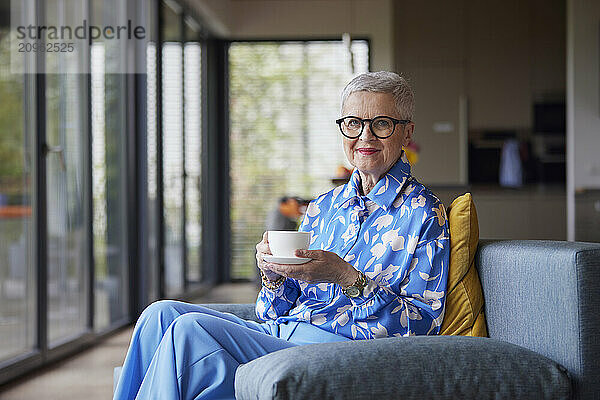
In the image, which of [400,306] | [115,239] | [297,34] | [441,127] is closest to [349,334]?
[400,306]

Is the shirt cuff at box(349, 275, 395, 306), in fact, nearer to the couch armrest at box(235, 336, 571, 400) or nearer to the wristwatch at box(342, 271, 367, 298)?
the wristwatch at box(342, 271, 367, 298)

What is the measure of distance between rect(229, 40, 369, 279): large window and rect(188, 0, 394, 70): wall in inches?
5.0

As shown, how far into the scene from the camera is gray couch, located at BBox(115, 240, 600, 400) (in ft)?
4.48

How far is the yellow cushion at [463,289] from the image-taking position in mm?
1762

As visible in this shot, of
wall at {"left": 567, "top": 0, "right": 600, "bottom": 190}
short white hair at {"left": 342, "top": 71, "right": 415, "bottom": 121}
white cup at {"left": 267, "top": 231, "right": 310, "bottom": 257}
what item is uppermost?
wall at {"left": 567, "top": 0, "right": 600, "bottom": 190}

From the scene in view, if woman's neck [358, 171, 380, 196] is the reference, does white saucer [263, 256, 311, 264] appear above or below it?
below

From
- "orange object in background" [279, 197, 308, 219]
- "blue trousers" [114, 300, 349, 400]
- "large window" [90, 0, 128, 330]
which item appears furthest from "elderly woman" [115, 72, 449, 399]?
"orange object in background" [279, 197, 308, 219]

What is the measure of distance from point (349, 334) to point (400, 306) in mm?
138

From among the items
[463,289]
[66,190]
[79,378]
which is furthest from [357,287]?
[66,190]

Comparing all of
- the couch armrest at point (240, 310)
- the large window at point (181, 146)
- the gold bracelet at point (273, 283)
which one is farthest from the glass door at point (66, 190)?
the gold bracelet at point (273, 283)

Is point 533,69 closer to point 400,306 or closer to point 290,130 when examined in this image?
point 290,130

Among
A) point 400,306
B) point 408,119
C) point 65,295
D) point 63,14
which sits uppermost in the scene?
point 63,14

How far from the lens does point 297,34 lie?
766 cm

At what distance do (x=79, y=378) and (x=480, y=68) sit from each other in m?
4.98
